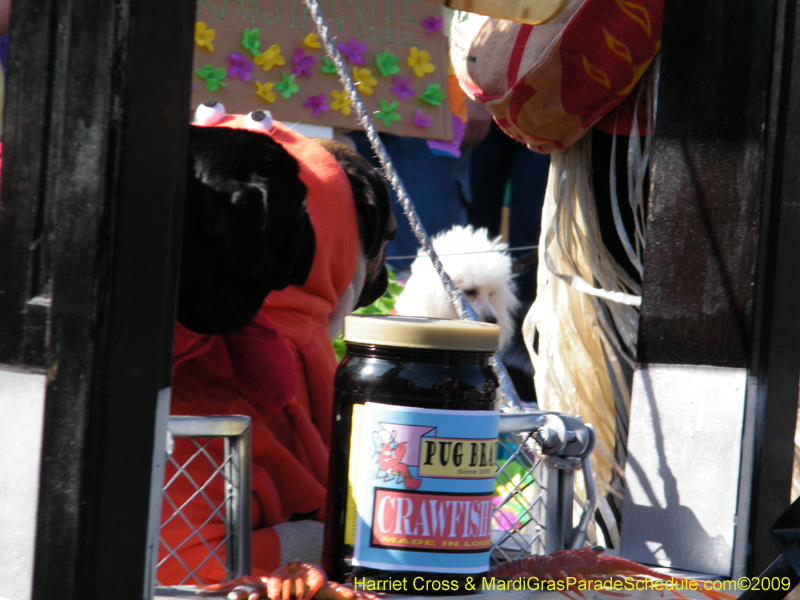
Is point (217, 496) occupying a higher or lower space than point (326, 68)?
lower

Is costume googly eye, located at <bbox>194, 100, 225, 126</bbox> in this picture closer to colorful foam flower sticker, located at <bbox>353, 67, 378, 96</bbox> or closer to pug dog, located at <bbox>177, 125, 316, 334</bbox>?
pug dog, located at <bbox>177, 125, 316, 334</bbox>

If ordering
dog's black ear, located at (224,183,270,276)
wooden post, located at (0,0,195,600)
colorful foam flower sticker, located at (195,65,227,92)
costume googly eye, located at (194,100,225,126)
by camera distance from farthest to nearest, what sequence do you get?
colorful foam flower sticker, located at (195,65,227,92) → costume googly eye, located at (194,100,225,126) → dog's black ear, located at (224,183,270,276) → wooden post, located at (0,0,195,600)


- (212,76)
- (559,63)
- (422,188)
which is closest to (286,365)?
(559,63)

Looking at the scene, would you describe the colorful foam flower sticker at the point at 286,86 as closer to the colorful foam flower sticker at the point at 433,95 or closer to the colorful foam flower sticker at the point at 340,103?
the colorful foam flower sticker at the point at 340,103

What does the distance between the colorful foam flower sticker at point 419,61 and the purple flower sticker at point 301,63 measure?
308 mm

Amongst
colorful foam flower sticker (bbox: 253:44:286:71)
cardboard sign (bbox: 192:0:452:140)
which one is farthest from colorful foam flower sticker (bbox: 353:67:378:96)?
colorful foam flower sticker (bbox: 253:44:286:71)

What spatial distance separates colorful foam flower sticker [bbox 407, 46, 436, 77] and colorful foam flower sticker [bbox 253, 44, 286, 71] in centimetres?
40

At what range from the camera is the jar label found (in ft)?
2.00

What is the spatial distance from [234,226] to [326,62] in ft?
4.73

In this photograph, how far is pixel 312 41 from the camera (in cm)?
202

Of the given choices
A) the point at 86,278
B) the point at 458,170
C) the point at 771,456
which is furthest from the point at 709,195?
the point at 458,170

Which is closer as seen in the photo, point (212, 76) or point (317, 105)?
point (212, 76)

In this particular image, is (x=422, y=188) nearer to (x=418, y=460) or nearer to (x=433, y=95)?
(x=433, y=95)

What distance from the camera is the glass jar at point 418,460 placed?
2.01 ft
